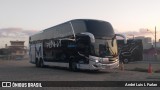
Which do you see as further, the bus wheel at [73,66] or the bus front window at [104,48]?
the bus wheel at [73,66]

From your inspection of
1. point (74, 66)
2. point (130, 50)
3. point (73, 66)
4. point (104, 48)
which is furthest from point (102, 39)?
point (130, 50)

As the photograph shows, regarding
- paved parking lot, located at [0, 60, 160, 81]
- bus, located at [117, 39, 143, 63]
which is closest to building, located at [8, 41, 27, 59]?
bus, located at [117, 39, 143, 63]

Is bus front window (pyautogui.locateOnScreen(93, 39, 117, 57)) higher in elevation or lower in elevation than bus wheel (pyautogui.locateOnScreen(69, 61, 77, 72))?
higher

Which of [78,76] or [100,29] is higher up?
[100,29]

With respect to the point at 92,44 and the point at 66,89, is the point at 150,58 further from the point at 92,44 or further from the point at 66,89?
the point at 66,89

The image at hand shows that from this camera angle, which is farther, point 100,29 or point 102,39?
point 100,29

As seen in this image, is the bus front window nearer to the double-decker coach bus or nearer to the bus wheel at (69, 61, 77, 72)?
the double-decker coach bus

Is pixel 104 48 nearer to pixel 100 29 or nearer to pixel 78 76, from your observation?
pixel 100 29

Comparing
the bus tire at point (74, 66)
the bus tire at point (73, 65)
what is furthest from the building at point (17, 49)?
the bus tire at point (74, 66)

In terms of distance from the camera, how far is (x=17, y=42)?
116500 mm

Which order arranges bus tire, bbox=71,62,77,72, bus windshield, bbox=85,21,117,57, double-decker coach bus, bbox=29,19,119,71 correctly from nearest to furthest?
double-decker coach bus, bbox=29,19,119,71, bus windshield, bbox=85,21,117,57, bus tire, bbox=71,62,77,72

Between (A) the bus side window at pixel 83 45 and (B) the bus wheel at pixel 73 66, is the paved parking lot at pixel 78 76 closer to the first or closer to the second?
(B) the bus wheel at pixel 73 66

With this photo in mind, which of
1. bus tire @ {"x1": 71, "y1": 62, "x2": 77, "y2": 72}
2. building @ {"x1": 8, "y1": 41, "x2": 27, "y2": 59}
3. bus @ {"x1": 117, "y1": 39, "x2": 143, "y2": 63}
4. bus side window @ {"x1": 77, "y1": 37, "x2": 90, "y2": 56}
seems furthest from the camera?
building @ {"x1": 8, "y1": 41, "x2": 27, "y2": 59}

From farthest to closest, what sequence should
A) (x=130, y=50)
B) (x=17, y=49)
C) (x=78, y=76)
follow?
(x=17, y=49) → (x=130, y=50) → (x=78, y=76)
